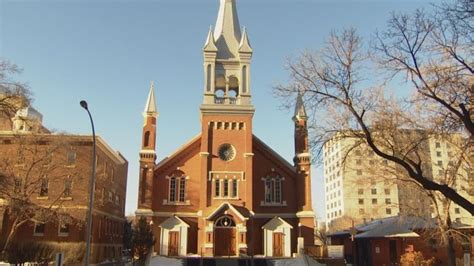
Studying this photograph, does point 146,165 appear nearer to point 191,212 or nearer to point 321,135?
point 191,212

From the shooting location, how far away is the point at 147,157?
40.0 meters

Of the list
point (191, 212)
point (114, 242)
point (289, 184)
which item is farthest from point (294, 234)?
point (114, 242)

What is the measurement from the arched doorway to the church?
8 centimetres

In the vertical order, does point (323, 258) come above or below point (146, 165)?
below

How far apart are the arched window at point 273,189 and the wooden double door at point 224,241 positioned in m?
5.19

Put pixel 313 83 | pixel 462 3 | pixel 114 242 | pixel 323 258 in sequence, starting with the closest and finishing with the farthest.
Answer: pixel 462 3
pixel 313 83
pixel 323 258
pixel 114 242

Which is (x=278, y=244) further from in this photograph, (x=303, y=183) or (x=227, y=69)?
(x=227, y=69)

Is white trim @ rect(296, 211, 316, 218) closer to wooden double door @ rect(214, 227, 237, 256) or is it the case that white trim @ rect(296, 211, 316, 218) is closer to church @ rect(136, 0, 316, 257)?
church @ rect(136, 0, 316, 257)

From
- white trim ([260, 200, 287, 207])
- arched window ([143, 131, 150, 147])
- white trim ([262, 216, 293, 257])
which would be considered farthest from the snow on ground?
arched window ([143, 131, 150, 147])

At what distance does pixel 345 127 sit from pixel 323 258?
19.1 metres

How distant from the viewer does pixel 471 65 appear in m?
15.9

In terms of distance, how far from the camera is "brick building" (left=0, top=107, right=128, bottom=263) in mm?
32875

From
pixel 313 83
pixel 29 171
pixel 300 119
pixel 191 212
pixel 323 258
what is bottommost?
Answer: pixel 323 258

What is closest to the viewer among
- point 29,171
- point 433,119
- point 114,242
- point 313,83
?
point 313,83
